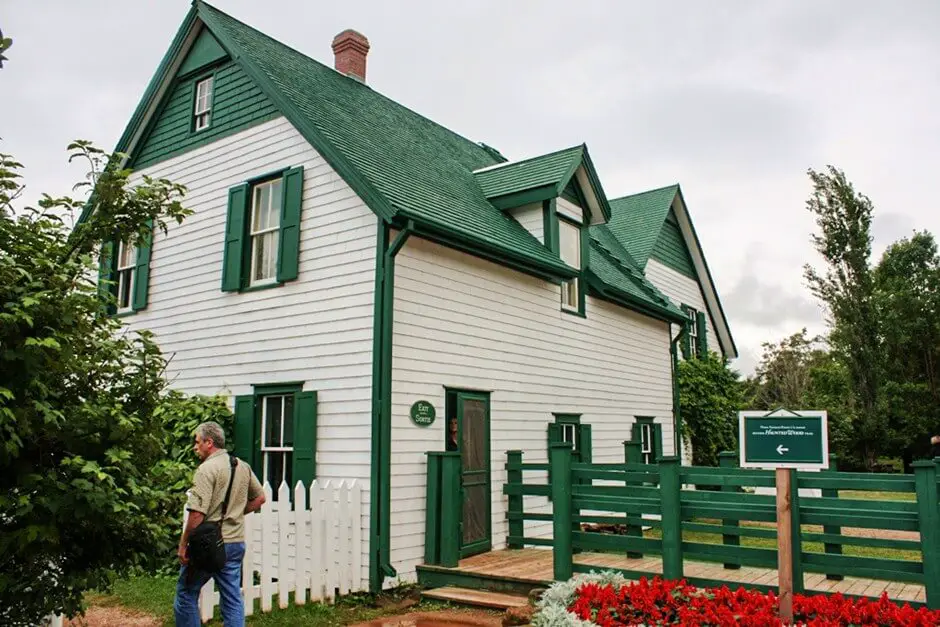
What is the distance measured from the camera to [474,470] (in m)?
10.3

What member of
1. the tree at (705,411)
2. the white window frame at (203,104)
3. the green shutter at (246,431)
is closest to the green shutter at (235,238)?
the green shutter at (246,431)

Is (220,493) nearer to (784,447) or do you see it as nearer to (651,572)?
(784,447)

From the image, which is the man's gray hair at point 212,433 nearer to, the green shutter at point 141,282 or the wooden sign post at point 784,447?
the wooden sign post at point 784,447

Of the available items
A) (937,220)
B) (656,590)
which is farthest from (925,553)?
(937,220)

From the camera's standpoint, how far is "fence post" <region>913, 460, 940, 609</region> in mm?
6492

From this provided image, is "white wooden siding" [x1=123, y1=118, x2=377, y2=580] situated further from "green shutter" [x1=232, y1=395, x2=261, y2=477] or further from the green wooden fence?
the green wooden fence

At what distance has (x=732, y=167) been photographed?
20781 millimetres

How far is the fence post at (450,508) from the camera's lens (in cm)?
911

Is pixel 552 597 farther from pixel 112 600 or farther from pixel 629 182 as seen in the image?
pixel 629 182

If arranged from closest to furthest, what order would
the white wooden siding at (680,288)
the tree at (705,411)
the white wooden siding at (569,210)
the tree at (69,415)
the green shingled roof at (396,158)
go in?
1. the tree at (69,415)
2. the green shingled roof at (396,158)
3. the white wooden siding at (569,210)
4. the tree at (705,411)
5. the white wooden siding at (680,288)

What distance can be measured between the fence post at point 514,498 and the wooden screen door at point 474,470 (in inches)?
14.6

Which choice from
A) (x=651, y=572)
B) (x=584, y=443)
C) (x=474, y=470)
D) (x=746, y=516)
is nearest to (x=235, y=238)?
(x=474, y=470)

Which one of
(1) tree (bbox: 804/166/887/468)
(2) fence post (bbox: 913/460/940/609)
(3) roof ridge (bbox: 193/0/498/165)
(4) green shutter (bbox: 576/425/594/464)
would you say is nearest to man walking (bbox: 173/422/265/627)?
(2) fence post (bbox: 913/460/940/609)

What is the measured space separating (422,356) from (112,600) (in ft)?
15.5
